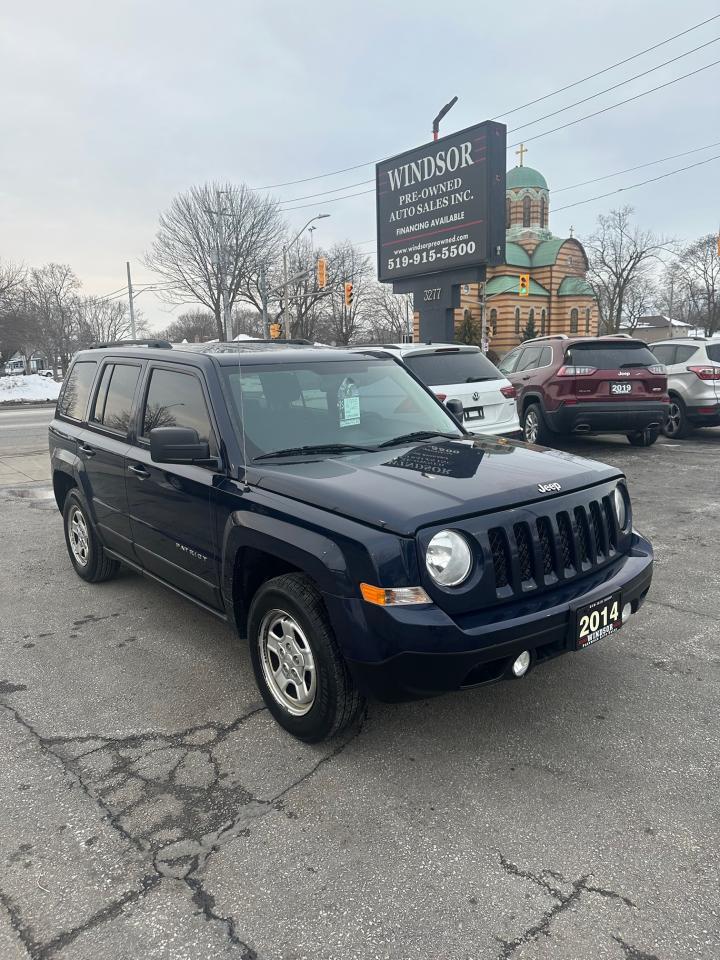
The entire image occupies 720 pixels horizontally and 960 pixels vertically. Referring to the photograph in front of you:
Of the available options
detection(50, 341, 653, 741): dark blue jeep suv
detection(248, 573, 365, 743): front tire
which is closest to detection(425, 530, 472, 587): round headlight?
detection(50, 341, 653, 741): dark blue jeep suv

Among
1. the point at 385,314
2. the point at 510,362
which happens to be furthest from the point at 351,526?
the point at 385,314

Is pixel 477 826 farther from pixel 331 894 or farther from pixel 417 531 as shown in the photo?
pixel 417 531

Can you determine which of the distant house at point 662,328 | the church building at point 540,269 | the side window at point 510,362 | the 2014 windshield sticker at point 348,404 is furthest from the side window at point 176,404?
the distant house at point 662,328

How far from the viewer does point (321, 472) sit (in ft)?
10.4

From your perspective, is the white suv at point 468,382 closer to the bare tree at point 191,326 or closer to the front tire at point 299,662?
the front tire at point 299,662

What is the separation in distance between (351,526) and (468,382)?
232 inches

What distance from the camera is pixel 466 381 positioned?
8289 millimetres

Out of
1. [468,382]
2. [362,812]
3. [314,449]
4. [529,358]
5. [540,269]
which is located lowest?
[362,812]

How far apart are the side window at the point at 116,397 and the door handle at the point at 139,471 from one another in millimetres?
352

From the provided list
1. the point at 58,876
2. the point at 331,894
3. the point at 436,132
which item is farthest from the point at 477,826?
the point at 436,132

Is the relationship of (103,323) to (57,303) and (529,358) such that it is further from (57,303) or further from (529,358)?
(529,358)

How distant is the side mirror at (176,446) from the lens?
340 centimetres

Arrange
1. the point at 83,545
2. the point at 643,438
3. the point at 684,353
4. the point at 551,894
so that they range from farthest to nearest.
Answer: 1. the point at 684,353
2. the point at 643,438
3. the point at 83,545
4. the point at 551,894

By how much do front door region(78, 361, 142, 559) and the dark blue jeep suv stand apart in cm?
3
